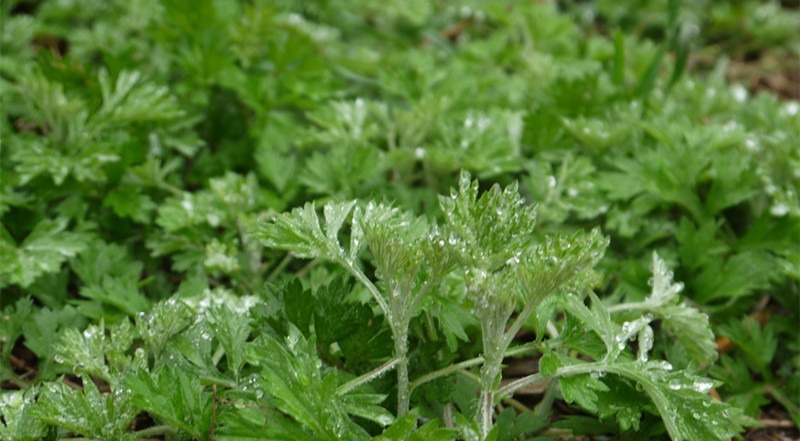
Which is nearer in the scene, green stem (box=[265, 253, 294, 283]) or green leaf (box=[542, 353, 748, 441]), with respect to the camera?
green leaf (box=[542, 353, 748, 441])

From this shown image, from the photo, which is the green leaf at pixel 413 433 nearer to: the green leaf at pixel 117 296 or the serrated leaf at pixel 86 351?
the serrated leaf at pixel 86 351

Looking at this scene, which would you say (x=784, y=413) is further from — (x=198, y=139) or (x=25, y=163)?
(x=25, y=163)

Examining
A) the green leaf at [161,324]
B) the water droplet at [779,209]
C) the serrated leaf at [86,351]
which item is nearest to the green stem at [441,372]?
the green leaf at [161,324]

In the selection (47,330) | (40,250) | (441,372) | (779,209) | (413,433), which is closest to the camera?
(413,433)

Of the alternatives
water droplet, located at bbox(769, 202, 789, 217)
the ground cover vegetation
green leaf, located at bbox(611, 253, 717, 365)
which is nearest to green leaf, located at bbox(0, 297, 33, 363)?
the ground cover vegetation

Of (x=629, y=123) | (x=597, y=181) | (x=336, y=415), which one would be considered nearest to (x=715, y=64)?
(x=629, y=123)

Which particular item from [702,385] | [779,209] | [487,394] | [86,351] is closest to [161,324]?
[86,351]

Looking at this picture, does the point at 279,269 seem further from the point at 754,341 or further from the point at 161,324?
the point at 754,341

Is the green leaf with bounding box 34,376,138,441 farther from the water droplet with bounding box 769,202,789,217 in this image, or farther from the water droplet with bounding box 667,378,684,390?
the water droplet with bounding box 769,202,789,217
